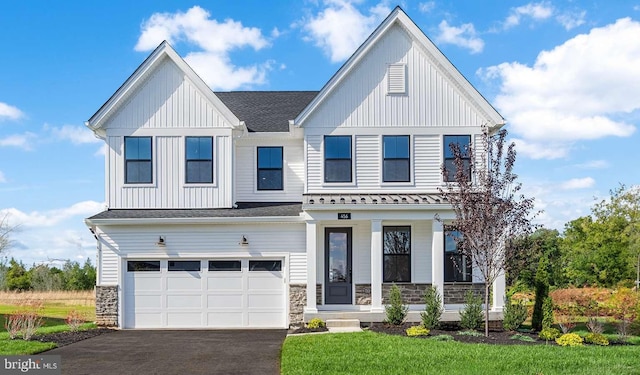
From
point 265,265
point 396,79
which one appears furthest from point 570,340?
point 396,79

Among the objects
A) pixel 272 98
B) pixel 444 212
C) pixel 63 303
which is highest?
pixel 272 98

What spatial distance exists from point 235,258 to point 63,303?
1556 centimetres

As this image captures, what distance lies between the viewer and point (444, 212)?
62.0 ft

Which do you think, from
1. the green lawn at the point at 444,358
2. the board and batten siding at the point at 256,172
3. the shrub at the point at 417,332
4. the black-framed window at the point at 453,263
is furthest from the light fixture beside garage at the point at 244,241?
the black-framed window at the point at 453,263

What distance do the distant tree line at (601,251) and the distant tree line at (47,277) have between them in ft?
80.1

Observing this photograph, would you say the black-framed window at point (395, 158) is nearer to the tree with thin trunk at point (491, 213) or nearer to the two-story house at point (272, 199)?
the two-story house at point (272, 199)

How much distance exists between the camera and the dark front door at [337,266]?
2006 cm

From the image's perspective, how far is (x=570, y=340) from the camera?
47.6 ft

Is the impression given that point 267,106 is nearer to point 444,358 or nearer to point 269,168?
point 269,168

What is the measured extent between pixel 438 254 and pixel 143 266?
30.0ft

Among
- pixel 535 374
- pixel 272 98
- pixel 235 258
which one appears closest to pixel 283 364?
pixel 535 374

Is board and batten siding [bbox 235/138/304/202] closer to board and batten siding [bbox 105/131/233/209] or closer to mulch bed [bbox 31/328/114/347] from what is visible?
board and batten siding [bbox 105/131/233/209]

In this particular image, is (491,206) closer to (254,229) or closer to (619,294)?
(254,229)

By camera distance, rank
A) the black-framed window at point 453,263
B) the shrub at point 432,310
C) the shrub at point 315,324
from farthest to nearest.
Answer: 1. the black-framed window at point 453,263
2. the shrub at point 315,324
3. the shrub at point 432,310
